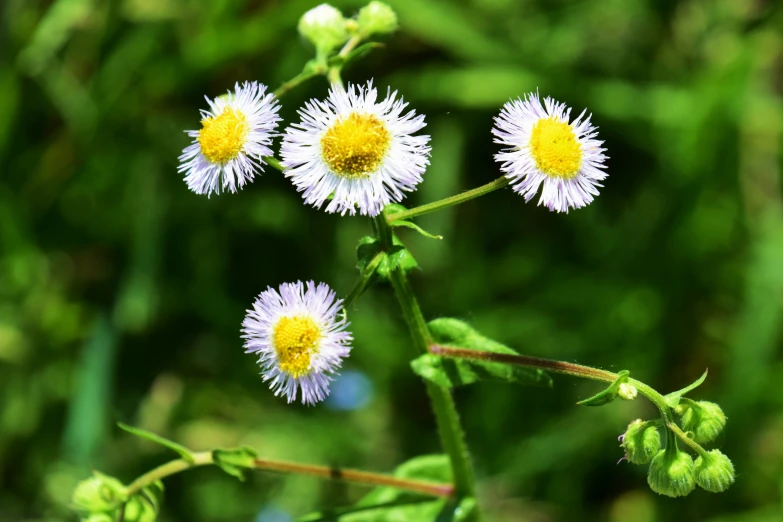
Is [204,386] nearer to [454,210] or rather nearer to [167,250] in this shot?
[167,250]

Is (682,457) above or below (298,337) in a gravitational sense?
below

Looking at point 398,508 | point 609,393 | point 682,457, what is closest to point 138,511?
point 398,508

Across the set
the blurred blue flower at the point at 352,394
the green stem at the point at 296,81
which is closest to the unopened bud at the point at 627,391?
the green stem at the point at 296,81

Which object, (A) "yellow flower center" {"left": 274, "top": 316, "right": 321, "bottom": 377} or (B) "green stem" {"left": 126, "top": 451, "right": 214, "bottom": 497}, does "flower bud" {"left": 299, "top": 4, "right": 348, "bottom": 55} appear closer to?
(A) "yellow flower center" {"left": 274, "top": 316, "right": 321, "bottom": 377}

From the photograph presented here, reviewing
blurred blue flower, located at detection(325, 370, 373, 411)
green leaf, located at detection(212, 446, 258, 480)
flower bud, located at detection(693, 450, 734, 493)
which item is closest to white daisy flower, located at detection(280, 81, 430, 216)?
green leaf, located at detection(212, 446, 258, 480)

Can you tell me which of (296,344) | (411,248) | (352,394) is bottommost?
(296,344)

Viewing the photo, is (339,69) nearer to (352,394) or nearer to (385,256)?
(385,256)

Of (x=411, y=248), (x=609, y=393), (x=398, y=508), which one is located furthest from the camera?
(x=411, y=248)

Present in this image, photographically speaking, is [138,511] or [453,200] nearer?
[453,200]
